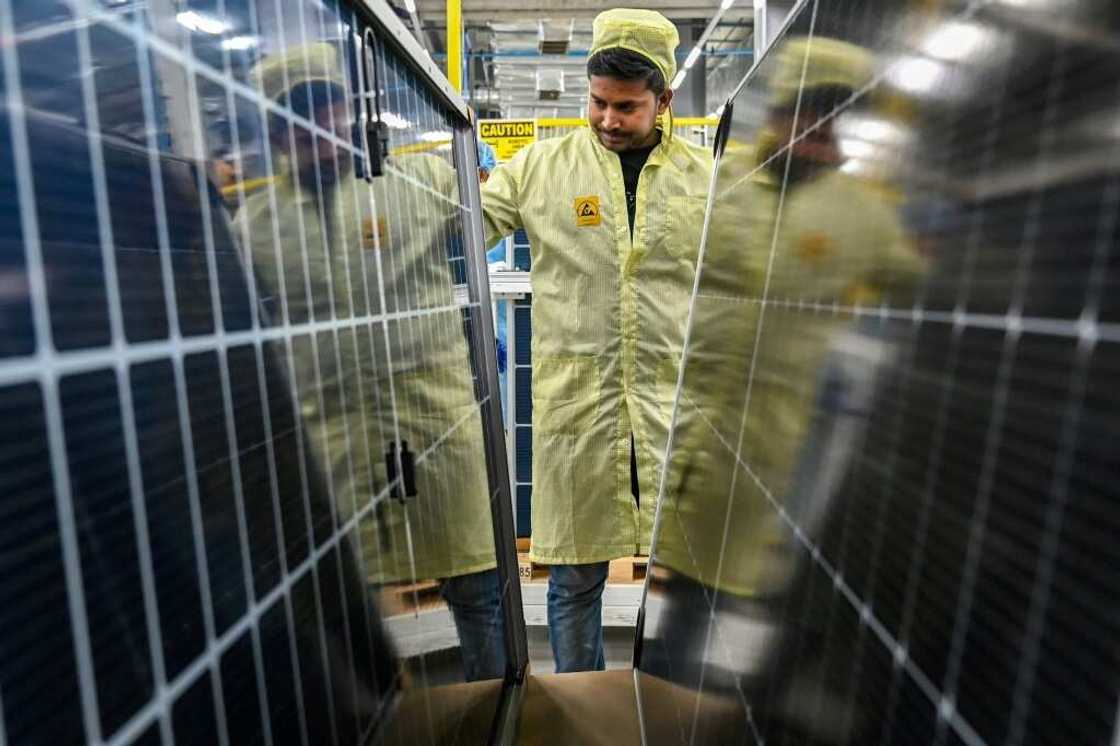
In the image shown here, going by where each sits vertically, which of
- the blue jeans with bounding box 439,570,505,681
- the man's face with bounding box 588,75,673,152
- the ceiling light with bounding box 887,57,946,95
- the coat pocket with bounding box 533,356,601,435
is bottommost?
the blue jeans with bounding box 439,570,505,681

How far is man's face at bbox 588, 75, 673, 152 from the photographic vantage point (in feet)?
7.61

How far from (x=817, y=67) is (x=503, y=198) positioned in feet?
5.28

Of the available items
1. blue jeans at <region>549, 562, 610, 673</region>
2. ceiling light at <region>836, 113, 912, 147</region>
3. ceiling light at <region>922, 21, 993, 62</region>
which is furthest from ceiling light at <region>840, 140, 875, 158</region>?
blue jeans at <region>549, 562, 610, 673</region>

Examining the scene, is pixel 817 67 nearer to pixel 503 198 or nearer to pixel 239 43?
pixel 239 43

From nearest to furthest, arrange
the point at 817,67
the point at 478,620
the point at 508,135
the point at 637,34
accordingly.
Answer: the point at 817,67 < the point at 478,620 < the point at 637,34 < the point at 508,135

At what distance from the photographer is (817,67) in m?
0.86

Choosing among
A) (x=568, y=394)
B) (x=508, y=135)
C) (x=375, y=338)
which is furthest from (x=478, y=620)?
(x=508, y=135)

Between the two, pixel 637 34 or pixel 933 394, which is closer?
pixel 933 394

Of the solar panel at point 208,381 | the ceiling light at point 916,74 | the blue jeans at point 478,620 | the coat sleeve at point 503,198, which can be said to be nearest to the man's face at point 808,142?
the ceiling light at point 916,74

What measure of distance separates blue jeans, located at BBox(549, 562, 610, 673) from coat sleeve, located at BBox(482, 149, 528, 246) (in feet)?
3.34

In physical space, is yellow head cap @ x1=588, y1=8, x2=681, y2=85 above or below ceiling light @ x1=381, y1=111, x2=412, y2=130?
above

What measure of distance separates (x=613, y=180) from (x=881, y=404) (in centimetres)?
188

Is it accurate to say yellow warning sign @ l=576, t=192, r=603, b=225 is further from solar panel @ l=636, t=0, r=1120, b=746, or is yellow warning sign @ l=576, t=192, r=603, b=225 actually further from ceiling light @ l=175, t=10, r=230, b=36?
ceiling light @ l=175, t=10, r=230, b=36

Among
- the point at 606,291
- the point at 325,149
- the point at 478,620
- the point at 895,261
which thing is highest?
the point at 325,149
